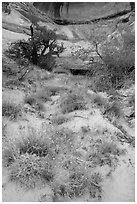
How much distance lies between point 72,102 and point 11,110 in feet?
6.26

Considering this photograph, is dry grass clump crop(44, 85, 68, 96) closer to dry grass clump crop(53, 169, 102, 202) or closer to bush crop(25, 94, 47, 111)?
bush crop(25, 94, 47, 111)

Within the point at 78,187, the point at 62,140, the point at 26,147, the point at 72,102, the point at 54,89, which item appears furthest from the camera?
the point at 54,89

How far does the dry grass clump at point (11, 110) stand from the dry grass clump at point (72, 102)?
1.36 metres

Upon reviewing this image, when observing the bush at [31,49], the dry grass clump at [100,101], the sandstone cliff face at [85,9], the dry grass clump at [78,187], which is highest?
the sandstone cliff face at [85,9]

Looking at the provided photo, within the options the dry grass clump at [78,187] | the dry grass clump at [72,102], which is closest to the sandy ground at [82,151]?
the dry grass clump at [78,187]

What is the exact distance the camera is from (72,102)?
7.72 m

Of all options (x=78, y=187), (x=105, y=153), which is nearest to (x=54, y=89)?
(x=105, y=153)

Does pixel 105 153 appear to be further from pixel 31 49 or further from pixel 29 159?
pixel 31 49

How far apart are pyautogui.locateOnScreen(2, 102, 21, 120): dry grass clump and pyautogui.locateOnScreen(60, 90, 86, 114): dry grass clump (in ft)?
4.46

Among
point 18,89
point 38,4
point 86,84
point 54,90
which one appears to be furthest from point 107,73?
point 38,4

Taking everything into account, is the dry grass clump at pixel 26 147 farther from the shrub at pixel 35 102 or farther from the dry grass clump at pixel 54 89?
the dry grass clump at pixel 54 89

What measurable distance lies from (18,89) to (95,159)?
14.0 ft

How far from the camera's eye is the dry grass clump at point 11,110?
6.66 metres

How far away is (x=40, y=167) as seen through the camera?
4637mm
